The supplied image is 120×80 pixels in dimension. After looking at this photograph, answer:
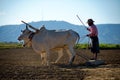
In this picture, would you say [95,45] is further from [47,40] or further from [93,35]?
[47,40]

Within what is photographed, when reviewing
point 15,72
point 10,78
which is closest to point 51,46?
point 15,72

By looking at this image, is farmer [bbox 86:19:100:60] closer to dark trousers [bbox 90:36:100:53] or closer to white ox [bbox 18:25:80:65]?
dark trousers [bbox 90:36:100:53]

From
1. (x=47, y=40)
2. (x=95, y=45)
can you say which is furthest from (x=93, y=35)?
(x=47, y=40)

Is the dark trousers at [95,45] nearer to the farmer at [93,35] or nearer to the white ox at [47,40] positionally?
the farmer at [93,35]

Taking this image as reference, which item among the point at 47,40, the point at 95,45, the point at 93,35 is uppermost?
the point at 93,35

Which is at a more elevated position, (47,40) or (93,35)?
(93,35)

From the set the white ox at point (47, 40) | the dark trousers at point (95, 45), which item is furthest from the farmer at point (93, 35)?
the white ox at point (47, 40)

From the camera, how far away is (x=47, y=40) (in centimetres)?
1491

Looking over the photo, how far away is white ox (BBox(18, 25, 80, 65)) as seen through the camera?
587 inches

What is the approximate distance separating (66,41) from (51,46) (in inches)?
30.7

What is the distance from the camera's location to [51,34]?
15.0 metres

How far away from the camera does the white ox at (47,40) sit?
1490 centimetres

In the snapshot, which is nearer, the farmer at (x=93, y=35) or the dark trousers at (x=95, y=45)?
the farmer at (x=93, y=35)

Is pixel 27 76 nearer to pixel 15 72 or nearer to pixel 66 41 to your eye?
pixel 15 72
